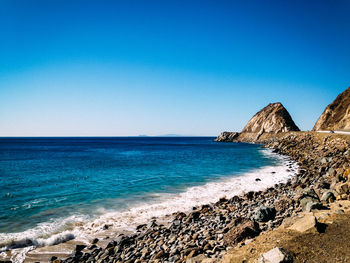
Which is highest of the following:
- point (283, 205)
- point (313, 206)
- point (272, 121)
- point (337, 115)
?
point (272, 121)

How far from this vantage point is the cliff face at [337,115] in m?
61.5

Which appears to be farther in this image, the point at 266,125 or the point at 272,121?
the point at 266,125

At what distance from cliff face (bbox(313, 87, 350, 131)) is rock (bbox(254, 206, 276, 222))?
2548 inches

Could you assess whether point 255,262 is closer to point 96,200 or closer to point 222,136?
point 96,200

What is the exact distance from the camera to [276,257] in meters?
5.57

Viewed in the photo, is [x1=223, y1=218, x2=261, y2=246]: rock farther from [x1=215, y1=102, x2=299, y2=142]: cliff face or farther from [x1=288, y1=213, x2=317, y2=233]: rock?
[x1=215, y1=102, x2=299, y2=142]: cliff face

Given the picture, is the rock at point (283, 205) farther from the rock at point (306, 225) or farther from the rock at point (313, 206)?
the rock at point (306, 225)

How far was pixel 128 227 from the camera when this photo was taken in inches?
489

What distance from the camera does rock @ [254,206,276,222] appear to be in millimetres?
10242

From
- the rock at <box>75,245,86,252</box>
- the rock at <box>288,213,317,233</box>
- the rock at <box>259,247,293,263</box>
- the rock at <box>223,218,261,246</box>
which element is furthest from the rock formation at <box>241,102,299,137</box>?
the rock at <box>259,247,293,263</box>

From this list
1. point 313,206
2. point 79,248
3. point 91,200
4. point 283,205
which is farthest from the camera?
point 91,200

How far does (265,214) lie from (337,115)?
77318 mm

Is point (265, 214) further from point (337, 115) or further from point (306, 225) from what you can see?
point (337, 115)

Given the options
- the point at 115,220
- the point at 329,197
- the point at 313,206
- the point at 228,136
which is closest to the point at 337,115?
the point at 329,197
